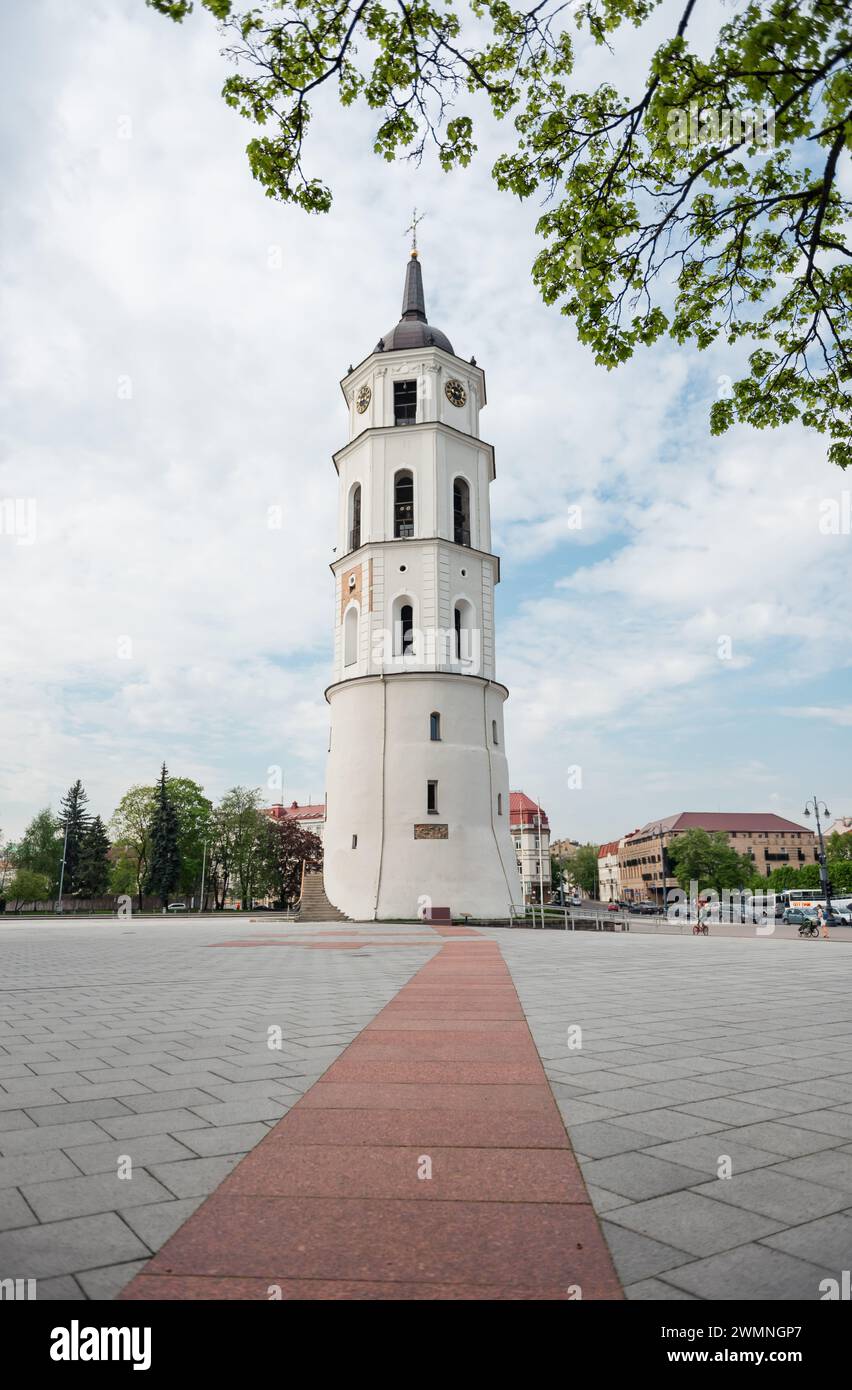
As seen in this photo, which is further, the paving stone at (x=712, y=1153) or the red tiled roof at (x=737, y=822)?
the red tiled roof at (x=737, y=822)

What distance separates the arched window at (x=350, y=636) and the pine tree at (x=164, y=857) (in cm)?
4107

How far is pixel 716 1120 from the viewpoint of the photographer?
393 cm

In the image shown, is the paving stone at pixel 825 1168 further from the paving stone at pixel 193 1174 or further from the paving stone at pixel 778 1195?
the paving stone at pixel 193 1174

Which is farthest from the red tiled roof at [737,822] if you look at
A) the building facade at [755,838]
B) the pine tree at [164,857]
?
the pine tree at [164,857]

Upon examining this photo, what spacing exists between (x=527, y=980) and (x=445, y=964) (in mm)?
2402

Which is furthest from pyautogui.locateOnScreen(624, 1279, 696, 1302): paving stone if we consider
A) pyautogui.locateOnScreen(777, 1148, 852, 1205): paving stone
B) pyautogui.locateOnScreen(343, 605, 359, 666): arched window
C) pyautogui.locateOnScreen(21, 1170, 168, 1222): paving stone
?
pyautogui.locateOnScreen(343, 605, 359, 666): arched window

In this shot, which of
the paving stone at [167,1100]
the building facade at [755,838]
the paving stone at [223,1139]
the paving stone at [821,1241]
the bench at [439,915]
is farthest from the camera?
the building facade at [755,838]

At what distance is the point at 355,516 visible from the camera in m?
36.9

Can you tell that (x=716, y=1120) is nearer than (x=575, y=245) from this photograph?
Yes

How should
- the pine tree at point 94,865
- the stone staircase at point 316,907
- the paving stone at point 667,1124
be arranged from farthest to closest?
1. the pine tree at point 94,865
2. the stone staircase at point 316,907
3. the paving stone at point 667,1124

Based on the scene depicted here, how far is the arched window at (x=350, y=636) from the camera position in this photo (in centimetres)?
3472

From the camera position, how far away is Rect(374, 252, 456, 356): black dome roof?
122ft

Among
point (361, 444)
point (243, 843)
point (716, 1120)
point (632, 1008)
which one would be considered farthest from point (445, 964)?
point (243, 843)
